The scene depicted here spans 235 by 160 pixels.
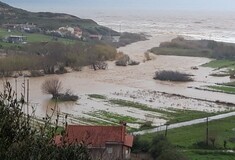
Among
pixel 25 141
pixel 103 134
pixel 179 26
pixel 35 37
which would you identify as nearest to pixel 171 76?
pixel 103 134

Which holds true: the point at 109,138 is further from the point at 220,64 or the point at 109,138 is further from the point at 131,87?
the point at 220,64

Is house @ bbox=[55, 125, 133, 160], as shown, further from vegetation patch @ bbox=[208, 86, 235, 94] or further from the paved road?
vegetation patch @ bbox=[208, 86, 235, 94]

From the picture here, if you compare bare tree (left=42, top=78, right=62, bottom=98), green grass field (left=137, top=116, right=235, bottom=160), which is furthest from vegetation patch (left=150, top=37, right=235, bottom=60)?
green grass field (left=137, top=116, right=235, bottom=160)

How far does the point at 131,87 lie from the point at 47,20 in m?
47.3

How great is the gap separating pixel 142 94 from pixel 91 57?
14477 millimetres

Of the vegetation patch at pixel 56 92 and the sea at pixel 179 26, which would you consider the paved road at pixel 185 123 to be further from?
the sea at pixel 179 26

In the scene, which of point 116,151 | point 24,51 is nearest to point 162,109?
point 116,151

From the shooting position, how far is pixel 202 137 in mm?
21625

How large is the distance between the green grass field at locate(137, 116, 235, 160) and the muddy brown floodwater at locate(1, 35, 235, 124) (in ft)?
8.43

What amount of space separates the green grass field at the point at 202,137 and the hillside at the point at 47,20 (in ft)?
167

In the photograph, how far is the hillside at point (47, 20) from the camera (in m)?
75.2

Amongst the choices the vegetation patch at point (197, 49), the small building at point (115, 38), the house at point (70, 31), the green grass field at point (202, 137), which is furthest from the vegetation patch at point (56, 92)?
the small building at point (115, 38)

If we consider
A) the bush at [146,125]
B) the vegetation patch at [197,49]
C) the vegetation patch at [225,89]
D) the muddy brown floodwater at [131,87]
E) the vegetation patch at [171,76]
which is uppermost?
the vegetation patch at [197,49]

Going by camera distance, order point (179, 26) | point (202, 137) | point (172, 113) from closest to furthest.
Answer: point (202, 137)
point (172, 113)
point (179, 26)
